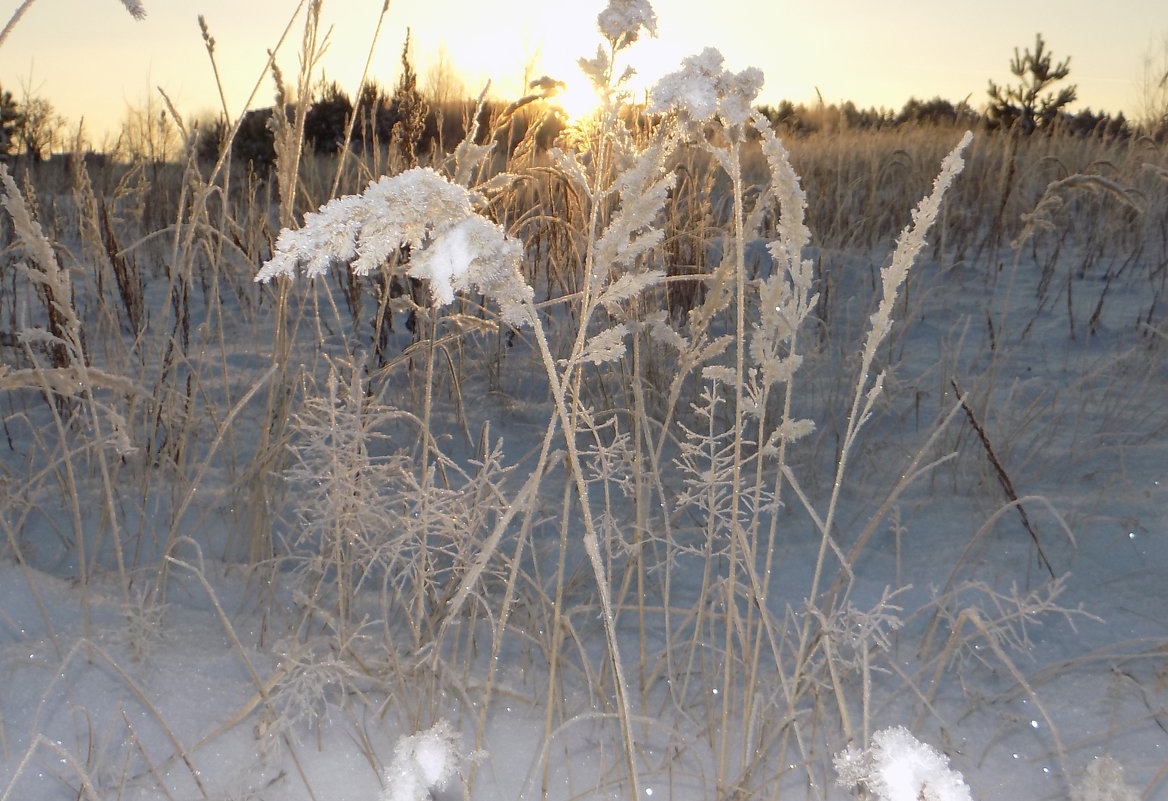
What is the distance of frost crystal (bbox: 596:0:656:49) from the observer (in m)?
0.68

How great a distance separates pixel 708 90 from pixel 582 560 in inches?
35.6

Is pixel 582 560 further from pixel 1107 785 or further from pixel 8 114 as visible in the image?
pixel 8 114

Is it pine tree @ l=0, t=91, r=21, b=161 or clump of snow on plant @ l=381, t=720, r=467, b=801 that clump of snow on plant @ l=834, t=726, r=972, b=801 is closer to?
clump of snow on plant @ l=381, t=720, r=467, b=801

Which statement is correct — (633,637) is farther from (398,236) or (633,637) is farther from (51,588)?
(398,236)

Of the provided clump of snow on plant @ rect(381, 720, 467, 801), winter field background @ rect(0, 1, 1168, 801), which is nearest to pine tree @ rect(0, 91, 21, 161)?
winter field background @ rect(0, 1, 1168, 801)

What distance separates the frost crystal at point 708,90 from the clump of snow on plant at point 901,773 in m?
0.52

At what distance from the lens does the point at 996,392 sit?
2.32 meters

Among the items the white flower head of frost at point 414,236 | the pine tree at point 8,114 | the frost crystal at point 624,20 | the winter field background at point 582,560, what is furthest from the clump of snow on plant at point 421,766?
the pine tree at point 8,114

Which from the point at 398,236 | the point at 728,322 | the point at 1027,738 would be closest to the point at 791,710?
the point at 1027,738

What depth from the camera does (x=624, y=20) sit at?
0.69m

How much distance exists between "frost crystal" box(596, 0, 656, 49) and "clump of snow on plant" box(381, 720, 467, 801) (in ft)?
2.23

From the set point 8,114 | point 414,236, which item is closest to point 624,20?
point 414,236

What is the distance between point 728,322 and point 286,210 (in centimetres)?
181

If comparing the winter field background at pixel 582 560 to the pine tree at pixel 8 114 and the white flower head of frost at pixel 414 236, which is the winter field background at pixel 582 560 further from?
the pine tree at pixel 8 114
